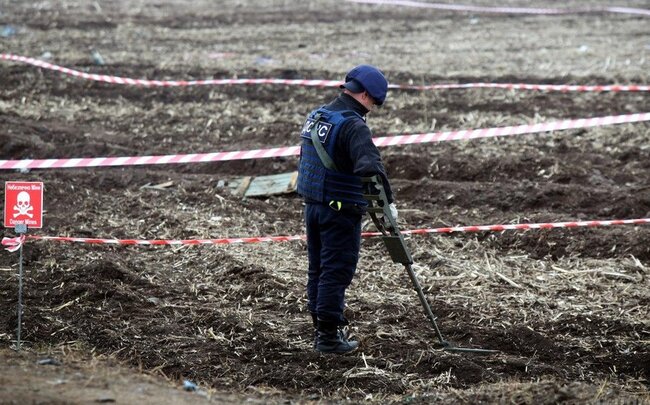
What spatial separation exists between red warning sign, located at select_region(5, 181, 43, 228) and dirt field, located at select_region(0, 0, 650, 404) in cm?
87

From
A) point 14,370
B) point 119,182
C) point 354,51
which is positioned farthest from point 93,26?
point 14,370

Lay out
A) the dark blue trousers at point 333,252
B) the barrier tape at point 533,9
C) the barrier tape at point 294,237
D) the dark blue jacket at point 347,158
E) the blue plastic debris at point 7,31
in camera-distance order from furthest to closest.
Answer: the barrier tape at point 533,9 < the blue plastic debris at point 7,31 < the barrier tape at point 294,237 < the dark blue trousers at point 333,252 < the dark blue jacket at point 347,158

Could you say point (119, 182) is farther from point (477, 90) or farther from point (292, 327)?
point (477, 90)

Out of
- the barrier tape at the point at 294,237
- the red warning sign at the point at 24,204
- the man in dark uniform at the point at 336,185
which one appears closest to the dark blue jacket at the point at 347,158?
the man in dark uniform at the point at 336,185

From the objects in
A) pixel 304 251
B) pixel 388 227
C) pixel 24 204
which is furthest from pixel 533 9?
pixel 24 204

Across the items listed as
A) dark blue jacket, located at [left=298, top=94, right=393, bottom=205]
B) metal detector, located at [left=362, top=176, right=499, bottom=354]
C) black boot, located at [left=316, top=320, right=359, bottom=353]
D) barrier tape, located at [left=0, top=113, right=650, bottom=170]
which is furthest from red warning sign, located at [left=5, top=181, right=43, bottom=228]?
barrier tape, located at [left=0, top=113, right=650, bottom=170]

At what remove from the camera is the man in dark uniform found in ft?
23.4

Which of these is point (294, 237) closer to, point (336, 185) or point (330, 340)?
point (330, 340)

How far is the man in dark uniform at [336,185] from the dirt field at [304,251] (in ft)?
1.89

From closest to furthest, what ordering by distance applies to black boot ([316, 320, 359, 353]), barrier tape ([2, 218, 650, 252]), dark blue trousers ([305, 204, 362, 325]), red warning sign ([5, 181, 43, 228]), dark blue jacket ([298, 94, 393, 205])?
1. dark blue jacket ([298, 94, 393, 205])
2. dark blue trousers ([305, 204, 362, 325])
3. black boot ([316, 320, 359, 353])
4. red warning sign ([5, 181, 43, 228])
5. barrier tape ([2, 218, 650, 252])

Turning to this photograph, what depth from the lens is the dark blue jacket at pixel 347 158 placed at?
694 centimetres

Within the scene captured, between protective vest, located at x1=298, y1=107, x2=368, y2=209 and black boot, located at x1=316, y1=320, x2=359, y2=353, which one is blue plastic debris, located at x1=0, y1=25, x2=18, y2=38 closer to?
protective vest, located at x1=298, y1=107, x2=368, y2=209

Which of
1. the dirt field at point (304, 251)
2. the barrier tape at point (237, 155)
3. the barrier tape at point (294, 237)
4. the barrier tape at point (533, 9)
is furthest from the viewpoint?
the barrier tape at point (533, 9)

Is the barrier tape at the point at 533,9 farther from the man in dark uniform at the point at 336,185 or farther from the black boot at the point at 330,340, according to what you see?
the black boot at the point at 330,340
